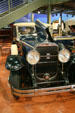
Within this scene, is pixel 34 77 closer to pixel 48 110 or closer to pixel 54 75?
pixel 54 75

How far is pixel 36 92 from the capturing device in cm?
223

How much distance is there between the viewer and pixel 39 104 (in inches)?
98.3

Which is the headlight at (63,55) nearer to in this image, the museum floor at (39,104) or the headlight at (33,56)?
the headlight at (33,56)

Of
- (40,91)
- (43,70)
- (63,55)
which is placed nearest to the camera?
(40,91)

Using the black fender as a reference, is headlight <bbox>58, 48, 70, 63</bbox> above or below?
above

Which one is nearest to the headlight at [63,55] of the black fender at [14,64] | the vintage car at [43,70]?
the vintage car at [43,70]

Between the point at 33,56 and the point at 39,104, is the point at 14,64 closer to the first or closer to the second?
the point at 33,56

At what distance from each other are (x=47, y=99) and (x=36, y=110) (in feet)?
1.44

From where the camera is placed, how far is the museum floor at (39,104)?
91.0 inches

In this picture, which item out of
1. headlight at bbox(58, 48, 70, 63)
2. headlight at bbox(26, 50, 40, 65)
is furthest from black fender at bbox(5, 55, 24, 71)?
headlight at bbox(58, 48, 70, 63)

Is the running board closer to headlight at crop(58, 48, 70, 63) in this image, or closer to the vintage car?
the vintage car

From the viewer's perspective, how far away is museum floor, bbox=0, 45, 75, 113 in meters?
2.31

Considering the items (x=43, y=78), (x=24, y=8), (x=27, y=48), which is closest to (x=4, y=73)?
(x=27, y=48)

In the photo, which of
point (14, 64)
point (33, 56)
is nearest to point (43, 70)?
point (33, 56)
